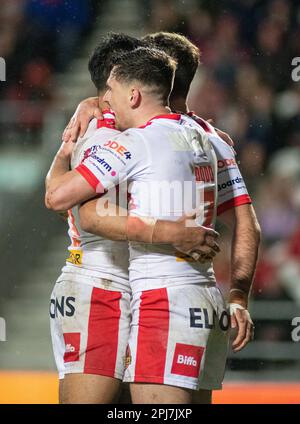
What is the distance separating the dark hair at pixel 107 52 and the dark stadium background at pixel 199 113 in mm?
3120

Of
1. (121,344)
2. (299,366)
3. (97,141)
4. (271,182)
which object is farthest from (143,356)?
(271,182)

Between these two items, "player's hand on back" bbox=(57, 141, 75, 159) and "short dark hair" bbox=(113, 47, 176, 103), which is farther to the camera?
"player's hand on back" bbox=(57, 141, 75, 159)

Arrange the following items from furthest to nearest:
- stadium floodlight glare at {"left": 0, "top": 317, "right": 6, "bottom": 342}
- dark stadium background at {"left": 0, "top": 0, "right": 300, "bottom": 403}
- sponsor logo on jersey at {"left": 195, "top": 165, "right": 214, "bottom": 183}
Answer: dark stadium background at {"left": 0, "top": 0, "right": 300, "bottom": 403}, stadium floodlight glare at {"left": 0, "top": 317, "right": 6, "bottom": 342}, sponsor logo on jersey at {"left": 195, "top": 165, "right": 214, "bottom": 183}

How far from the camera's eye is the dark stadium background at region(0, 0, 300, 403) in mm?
7020

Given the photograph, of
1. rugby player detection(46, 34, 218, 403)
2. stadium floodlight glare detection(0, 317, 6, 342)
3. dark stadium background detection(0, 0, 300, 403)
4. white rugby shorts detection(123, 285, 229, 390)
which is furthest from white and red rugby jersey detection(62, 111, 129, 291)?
stadium floodlight glare detection(0, 317, 6, 342)

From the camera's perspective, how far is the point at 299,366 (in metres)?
6.86

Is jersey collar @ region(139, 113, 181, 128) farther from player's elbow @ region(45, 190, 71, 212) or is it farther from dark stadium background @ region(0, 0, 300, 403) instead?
dark stadium background @ region(0, 0, 300, 403)

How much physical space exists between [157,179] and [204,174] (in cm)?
21

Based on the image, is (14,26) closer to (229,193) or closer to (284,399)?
(284,399)

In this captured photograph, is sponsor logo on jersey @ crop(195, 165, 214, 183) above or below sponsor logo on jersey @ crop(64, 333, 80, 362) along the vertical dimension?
above

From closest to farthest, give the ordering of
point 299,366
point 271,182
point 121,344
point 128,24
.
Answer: point 121,344
point 299,366
point 271,182
point 128,24

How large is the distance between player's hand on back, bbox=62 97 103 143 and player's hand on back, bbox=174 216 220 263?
0.64m

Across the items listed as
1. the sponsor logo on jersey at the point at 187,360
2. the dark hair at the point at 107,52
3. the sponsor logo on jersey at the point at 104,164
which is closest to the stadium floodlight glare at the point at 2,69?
the dark hair at the point at 107,52

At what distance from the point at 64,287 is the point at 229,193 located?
27.6 inches
